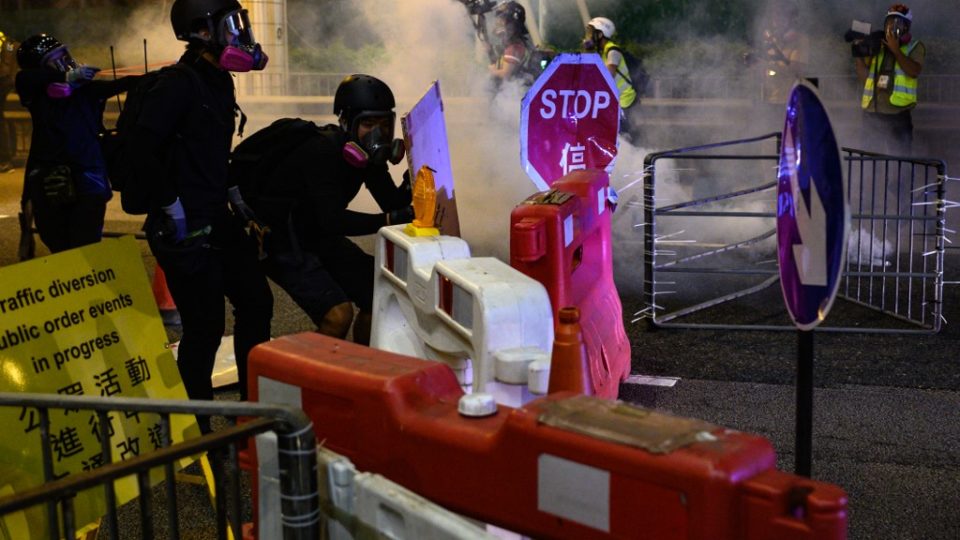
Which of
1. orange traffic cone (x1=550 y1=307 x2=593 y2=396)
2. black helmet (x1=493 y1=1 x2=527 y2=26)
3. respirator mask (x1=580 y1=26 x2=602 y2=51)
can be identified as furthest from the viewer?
black helmet (x1=493 y1=1 x2=527 y2=26)

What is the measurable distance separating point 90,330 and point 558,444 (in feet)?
6.83

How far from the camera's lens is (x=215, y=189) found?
5.29 metres

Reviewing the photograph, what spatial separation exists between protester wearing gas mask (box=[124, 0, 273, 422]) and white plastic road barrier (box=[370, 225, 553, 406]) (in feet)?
2.44

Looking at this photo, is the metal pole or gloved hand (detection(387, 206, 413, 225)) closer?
the metal pole

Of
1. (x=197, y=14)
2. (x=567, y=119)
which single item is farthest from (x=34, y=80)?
(x=567, y=119)

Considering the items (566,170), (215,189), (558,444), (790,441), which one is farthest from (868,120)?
(558,444)

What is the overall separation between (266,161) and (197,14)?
28.4 inches

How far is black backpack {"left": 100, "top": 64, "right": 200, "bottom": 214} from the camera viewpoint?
16.6 ft

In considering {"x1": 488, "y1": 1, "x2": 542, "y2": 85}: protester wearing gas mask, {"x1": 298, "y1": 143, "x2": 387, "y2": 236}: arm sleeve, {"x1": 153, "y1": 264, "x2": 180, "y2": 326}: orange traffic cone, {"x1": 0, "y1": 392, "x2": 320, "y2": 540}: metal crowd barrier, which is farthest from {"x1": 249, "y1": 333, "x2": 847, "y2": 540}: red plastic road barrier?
{"x1": 488, "y1": 1, "x2": 542, "y2": 85}: protester wearing gas mask

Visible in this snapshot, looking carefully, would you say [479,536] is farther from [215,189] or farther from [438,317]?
[215,189]

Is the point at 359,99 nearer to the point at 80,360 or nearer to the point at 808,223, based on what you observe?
the point at 80,360

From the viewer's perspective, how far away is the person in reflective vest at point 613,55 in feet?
41.8

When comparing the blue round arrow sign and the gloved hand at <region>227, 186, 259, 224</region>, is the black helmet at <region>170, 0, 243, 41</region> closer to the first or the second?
the gloved hand at <region>227, 186, 259, 224</region>

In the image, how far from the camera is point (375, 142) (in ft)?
18.4
